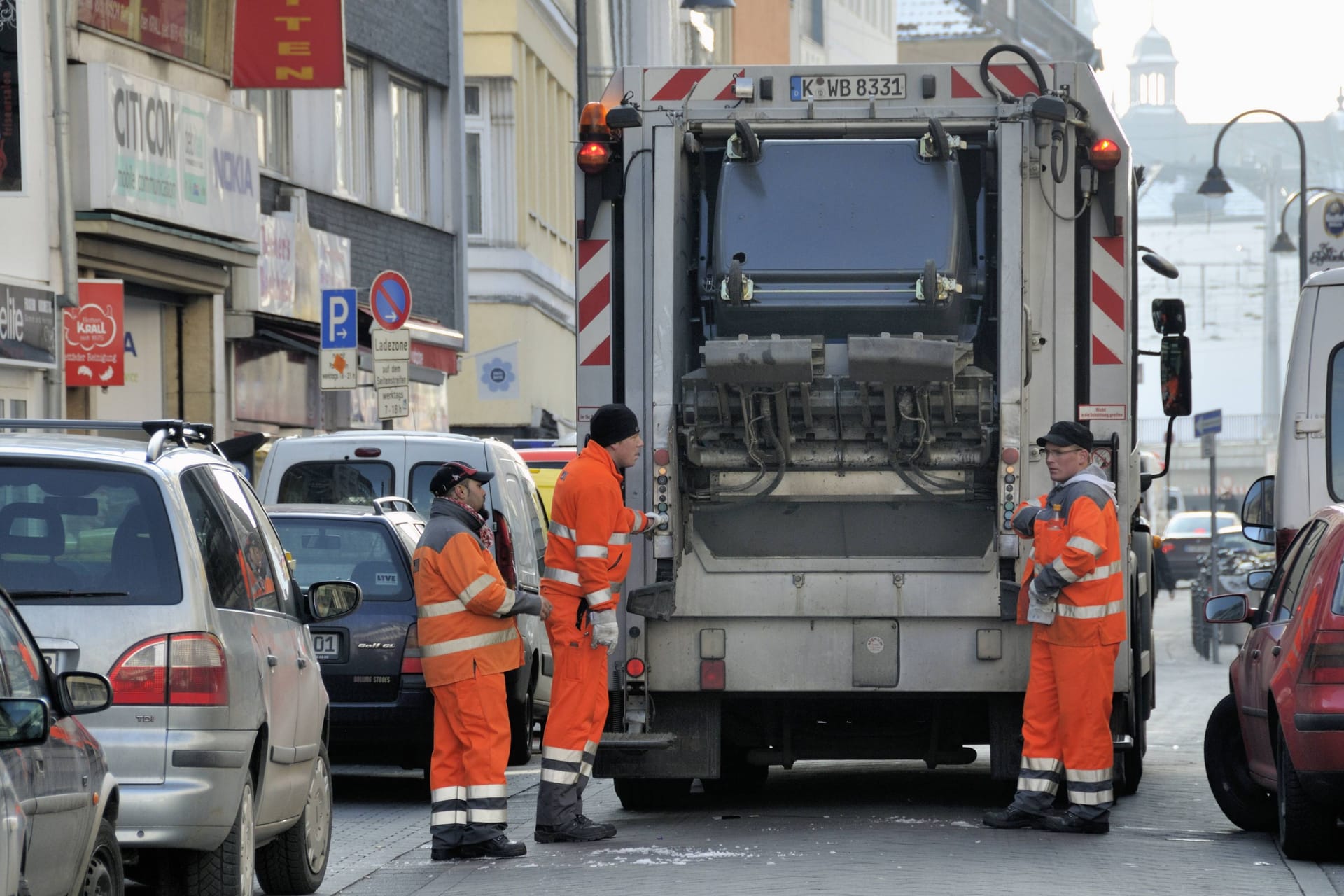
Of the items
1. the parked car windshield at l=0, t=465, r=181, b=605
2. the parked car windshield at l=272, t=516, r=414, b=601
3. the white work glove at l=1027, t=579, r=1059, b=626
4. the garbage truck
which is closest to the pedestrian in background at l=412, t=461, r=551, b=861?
the garbage truck

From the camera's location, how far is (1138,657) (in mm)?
11922

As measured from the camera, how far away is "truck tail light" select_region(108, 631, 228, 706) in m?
7.03

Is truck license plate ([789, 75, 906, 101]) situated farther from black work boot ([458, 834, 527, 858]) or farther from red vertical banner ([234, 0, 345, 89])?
red vertical banner ([234, 0, 345, 89])

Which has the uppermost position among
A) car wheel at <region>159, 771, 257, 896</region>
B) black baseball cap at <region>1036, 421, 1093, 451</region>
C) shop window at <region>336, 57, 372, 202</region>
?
shop window at <region>336, 57, 372, 202</region>

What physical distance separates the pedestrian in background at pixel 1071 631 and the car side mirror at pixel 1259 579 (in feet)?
4.56

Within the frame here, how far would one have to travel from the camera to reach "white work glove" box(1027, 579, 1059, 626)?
10195mm

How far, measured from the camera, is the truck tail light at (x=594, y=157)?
418 inches

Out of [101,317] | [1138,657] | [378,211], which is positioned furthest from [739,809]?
[378,211]

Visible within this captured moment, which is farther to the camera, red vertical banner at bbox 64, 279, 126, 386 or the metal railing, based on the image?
the metal railing

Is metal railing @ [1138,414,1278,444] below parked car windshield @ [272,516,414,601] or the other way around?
below

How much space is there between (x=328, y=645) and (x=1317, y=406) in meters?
5.05

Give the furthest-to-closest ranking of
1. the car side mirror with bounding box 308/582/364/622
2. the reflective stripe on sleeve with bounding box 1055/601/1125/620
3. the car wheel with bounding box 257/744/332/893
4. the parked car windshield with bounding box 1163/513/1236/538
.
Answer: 1. the parked car windshield with bounding box 1163/513/1236/538
2. the reflective stripe on sleeve with bounding box 1055/601/1125/620
3. the car side mirror with bounding box 308/582/364/622
4. the car wheel with bounding box 257/744/332/893

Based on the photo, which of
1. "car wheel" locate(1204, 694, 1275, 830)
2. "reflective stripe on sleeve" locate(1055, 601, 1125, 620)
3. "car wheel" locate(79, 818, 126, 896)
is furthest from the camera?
"car wheel" locate(1204, 694, 1275, 830)

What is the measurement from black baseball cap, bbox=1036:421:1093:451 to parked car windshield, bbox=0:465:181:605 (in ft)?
13.7
